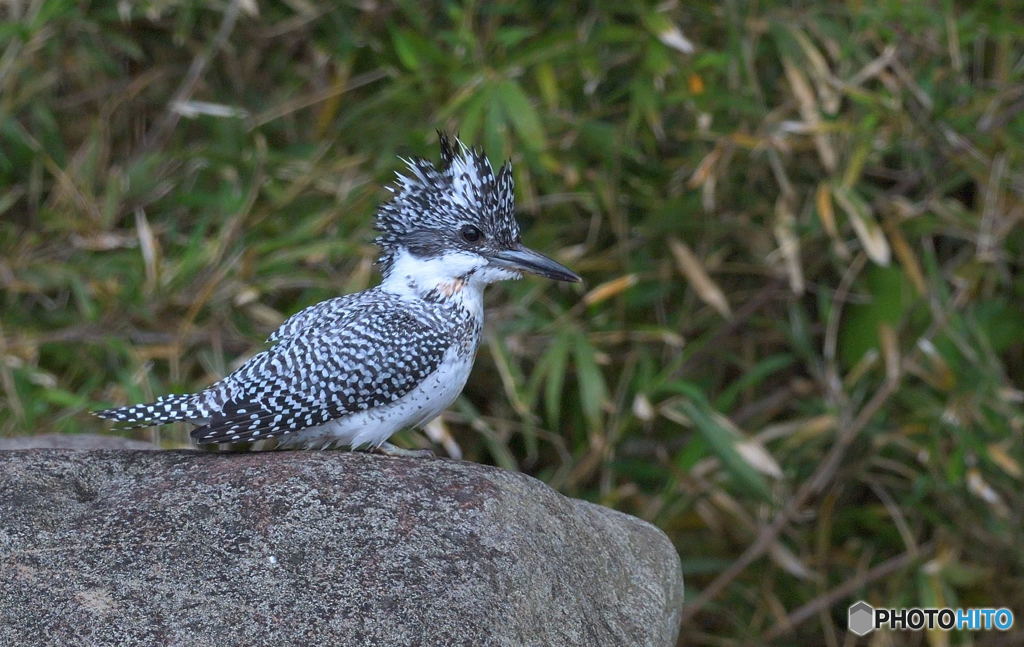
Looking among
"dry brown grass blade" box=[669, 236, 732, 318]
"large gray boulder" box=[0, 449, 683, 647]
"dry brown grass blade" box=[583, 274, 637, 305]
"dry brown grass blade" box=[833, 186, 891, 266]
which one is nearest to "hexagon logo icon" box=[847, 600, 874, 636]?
"dry brown grass blade" box=[669, 236, 732, 318]

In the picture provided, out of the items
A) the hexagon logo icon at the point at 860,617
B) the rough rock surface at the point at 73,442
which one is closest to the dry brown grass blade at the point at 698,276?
the hexagon logo icon at the point at 860,617

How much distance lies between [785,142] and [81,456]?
3.09 m

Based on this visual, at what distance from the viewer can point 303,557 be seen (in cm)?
282

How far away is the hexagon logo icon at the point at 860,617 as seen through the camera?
530 centimetres

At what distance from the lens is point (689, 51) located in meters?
5.00

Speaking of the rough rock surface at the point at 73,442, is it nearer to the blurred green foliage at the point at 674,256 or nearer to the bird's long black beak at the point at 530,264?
the blurred green foliage at the point at 674,256

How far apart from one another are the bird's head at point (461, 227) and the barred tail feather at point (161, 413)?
2.46 ft

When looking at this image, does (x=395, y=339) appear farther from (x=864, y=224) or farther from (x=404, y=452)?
(x=864, y=224)

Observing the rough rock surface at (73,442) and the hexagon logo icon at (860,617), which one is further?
the hexagon logo icon at (860,617)

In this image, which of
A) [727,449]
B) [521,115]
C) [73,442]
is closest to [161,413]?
[73,442]

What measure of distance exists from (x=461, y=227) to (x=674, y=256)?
1.79 m

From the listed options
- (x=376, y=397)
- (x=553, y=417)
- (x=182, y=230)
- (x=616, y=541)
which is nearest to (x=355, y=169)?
(x=182, y=230)

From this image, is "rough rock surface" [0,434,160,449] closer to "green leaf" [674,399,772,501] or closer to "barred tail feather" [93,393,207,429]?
"barred tail feather" [93,393,207,429]

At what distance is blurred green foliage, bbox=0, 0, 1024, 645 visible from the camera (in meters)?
5.04
